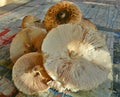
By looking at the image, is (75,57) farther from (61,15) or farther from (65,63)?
(61,15)

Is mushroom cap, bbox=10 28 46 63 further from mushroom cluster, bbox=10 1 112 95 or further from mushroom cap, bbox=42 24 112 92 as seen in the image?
mushroom cap, bbox=42 24 112 92

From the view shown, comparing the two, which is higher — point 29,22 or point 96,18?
point 29,22

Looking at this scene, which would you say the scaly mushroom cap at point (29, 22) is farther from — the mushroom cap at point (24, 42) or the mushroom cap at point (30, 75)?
the mushroom cap at point (30, 75)

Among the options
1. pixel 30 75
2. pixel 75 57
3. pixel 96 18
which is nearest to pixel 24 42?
pixel 30 75

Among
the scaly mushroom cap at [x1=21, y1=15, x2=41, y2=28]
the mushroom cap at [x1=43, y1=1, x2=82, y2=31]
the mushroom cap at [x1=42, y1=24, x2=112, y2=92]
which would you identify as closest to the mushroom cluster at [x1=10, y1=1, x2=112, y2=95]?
the mushroom cap at [x1=42, y1=24, x2=112, y2=92]

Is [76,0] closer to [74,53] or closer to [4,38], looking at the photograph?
[4,38]

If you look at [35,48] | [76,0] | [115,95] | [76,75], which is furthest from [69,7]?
[76,0]

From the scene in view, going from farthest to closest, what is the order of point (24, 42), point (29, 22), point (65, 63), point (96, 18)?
point (96, 18), point (29, 22), point (24, 42), point (65, 63)
